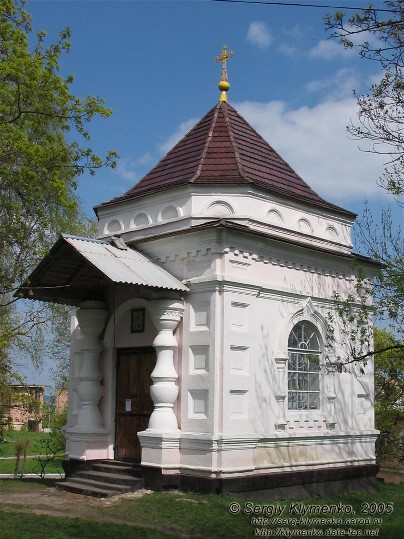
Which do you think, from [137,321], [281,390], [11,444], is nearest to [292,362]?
[281,390]

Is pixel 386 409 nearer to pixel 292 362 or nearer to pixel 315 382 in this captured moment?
pixel 315 382

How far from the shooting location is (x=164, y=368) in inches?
432

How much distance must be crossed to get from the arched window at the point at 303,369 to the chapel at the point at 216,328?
1.2 inches

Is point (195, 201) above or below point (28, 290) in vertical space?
above

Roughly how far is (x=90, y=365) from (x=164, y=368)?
80.1 inches

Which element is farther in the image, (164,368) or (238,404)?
(164,368)

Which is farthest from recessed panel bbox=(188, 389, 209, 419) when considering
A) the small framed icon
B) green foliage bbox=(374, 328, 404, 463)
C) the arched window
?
green foliage bbox=(374, 328, 404, 463)

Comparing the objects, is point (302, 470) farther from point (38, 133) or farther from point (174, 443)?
point (38, 133)

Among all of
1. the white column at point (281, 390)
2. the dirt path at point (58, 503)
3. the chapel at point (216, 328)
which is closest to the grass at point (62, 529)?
the dirt path at point (58, 503)

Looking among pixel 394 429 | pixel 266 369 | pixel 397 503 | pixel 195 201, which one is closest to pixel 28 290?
pixel 195 201

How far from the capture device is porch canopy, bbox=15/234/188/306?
1057 cm

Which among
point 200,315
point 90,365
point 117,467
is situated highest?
point 200,315

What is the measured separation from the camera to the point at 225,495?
10281 mm

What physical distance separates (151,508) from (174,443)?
127 cm
